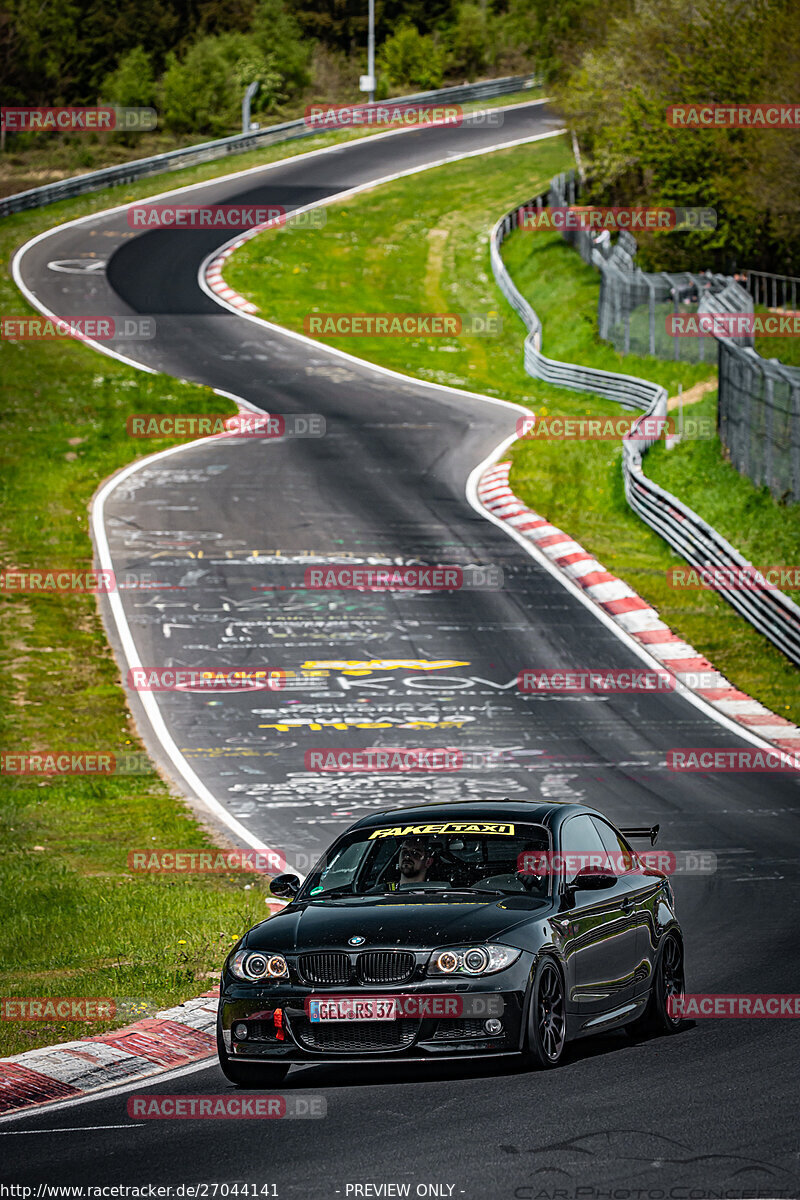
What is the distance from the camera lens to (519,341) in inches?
2008

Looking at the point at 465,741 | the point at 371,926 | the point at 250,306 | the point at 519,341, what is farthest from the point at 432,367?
the point at 371,926

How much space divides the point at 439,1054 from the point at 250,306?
4734cm

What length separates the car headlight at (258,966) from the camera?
847 cm

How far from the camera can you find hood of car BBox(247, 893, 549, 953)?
8.40 m

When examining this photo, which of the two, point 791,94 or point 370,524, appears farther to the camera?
point 791,94

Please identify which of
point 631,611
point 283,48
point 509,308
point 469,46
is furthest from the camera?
point 469,46

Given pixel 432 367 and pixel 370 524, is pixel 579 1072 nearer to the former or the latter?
Result: pixel 370 524

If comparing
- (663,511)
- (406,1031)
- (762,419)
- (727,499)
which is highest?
(406,1031)

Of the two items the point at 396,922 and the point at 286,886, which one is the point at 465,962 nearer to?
the point at 396,922

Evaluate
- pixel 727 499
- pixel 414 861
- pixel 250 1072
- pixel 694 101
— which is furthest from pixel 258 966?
pixel 694 101

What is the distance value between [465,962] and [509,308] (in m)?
47.7

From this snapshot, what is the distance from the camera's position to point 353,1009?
324 inches

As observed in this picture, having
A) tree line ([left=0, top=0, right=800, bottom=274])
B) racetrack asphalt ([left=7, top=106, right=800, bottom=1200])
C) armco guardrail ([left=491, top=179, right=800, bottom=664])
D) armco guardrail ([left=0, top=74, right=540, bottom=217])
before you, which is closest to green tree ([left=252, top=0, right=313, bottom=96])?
tree line ([left=0, top=0, right=800, bottom=274])

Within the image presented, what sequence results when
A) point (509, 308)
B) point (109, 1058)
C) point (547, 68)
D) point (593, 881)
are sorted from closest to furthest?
point (593, 881) → point (109, 1058) → point (509, 308) → point (547, 68)
